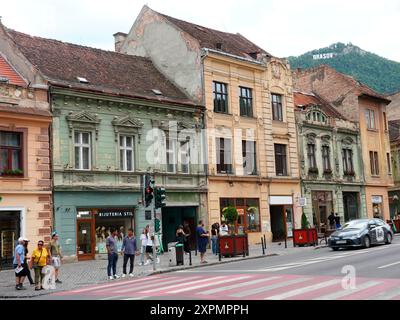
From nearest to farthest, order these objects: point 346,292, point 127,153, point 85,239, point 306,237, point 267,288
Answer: point 346,292, point 267,288, point 85,239, point 127,153, point 306,237

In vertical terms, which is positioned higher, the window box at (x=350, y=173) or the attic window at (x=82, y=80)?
the attic window at (x=82, y=80)

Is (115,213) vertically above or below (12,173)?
below

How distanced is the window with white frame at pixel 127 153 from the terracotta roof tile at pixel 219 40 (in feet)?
26.9

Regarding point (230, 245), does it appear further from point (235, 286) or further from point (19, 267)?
point (235, 286)

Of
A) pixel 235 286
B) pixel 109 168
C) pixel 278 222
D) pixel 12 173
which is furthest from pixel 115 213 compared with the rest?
pixel 235 286

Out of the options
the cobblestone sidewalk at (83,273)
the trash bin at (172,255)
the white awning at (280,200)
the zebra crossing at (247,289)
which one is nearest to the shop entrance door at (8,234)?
the cobblestone sidewalk at (83,273)

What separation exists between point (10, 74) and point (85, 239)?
833 cm

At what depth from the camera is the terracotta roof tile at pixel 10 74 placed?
25672 millimetres

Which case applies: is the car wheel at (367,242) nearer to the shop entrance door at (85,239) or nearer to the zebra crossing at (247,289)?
the zebra crossing at (247,289)

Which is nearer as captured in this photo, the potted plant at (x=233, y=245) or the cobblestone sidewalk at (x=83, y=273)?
the cobblestone sidewalk at (x=83, y=273)

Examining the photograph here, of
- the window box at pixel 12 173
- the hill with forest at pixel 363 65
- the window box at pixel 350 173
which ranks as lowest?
the window box at pixel 12 173

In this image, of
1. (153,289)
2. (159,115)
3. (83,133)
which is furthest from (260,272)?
(159,115)

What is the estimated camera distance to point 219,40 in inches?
1467

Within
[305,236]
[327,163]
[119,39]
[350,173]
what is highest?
[119,39]
